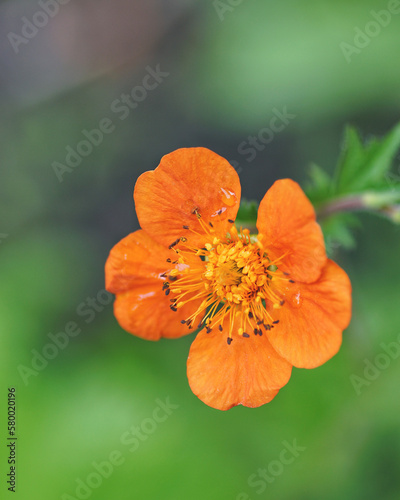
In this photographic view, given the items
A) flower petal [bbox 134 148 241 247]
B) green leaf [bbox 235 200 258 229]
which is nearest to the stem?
green leaf [bbox 235 200 258 229]

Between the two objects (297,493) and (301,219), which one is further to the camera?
(297,493)

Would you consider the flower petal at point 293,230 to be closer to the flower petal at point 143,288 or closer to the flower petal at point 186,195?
the flower petal at point 186,195

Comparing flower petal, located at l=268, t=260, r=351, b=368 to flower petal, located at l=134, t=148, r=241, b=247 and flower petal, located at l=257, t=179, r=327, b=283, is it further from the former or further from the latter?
flower petal, located at l=134, t=148, r=241, b=247

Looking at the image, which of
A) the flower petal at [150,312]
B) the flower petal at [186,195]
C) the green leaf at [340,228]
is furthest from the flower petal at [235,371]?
the green leaf at [340,228]

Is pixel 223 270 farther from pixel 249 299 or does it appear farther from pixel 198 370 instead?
pixel 198 370

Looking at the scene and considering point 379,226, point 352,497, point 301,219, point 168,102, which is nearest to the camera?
point 301,219

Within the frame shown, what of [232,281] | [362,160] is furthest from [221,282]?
[362,160]

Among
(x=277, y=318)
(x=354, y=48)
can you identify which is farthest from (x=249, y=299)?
(x=354, y=48)
